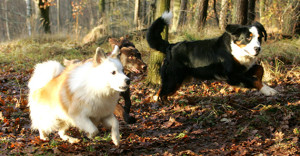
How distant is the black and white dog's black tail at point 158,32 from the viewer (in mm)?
5359

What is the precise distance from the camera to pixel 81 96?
3.53m

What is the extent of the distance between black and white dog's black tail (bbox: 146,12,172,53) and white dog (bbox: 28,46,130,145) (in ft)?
6.05

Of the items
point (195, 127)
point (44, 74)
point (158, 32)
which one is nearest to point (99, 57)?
point (44, 74)

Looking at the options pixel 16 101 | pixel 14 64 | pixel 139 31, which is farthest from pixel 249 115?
pixel 14 64

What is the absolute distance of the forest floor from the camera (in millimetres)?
3492

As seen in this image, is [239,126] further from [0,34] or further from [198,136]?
[0,34]

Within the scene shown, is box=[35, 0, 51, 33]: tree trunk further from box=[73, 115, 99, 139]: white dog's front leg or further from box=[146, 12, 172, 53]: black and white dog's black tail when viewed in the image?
box=[73, 115, 99, 139]: white dog's front leg

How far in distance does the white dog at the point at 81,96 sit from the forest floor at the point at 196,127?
0.32m

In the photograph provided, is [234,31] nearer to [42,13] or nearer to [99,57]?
[99,57]

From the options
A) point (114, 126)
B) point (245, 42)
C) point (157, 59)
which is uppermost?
point (245, 42)

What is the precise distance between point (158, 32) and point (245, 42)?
176 centimetres

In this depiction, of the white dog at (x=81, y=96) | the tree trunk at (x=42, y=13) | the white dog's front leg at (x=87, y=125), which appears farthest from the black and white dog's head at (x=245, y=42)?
the tree trunk at (x=42, y=13)

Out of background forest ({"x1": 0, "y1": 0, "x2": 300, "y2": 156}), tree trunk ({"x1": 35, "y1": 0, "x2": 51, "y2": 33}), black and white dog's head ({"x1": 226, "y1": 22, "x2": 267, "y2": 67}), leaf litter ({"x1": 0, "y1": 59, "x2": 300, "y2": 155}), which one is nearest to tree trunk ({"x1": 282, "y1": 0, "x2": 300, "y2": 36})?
background forest ({"x1": 0, "y1": 0, "x2": 300, "y2": 156})

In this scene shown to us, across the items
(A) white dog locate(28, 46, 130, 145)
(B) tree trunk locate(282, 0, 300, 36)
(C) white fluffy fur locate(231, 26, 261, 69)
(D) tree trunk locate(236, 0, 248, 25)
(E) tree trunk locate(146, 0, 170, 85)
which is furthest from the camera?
(B) tree trunk locate(282, 0, 300, 36)
